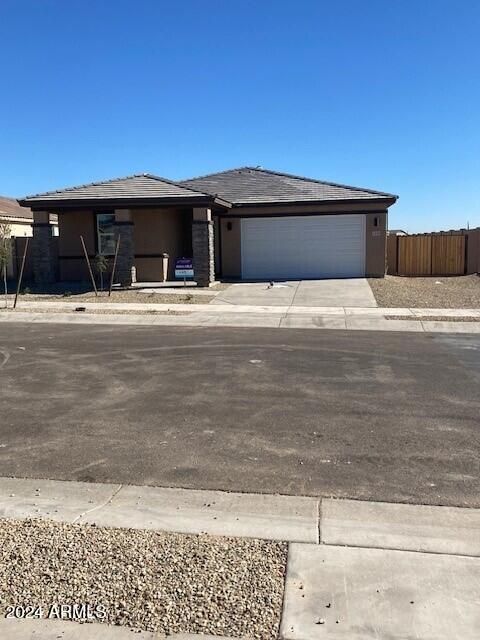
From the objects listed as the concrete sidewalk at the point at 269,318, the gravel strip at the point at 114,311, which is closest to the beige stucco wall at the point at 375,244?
the concrete sidewalk at the point at 269,318

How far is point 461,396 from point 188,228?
64.0 ft

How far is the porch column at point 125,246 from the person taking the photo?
72.7ft

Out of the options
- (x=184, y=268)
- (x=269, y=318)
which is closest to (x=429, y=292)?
(x=269, y=318)

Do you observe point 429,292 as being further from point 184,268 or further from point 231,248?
point 231,248

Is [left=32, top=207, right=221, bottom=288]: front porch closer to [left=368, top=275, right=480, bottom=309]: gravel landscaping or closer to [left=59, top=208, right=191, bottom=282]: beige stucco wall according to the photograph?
[left=59, top=208, right=191, bottom=282]: beige stucco wall

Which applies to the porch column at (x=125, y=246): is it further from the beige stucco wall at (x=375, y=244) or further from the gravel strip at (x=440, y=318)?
the gravel strip at (x=440, y=318)

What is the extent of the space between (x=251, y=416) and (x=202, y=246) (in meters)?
15.6

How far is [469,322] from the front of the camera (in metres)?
15.1

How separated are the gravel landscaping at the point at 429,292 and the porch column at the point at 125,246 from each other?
8.75 metres

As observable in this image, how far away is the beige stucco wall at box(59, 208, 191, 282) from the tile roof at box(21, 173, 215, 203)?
1.23 m

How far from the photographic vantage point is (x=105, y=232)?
24.6 meters

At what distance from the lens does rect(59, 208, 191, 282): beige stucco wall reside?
956 inches

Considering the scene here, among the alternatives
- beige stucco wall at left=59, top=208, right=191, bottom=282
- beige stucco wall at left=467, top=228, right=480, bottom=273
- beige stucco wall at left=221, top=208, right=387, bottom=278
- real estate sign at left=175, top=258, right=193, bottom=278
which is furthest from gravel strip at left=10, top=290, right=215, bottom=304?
beige stucco wall at left=467, top=228, right=480, bottom=273

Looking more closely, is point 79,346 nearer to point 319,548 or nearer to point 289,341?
point 289,341
